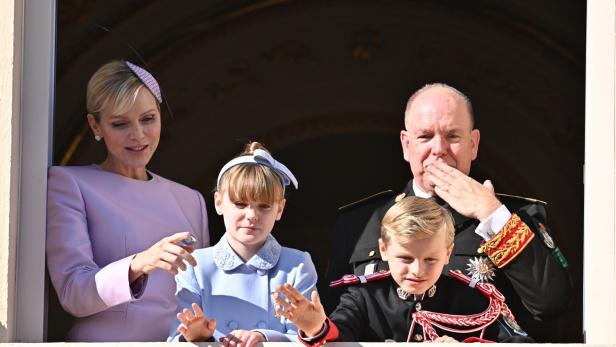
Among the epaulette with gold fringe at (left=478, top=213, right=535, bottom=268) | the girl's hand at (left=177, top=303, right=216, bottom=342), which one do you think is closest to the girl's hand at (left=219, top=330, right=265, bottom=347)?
the girl's hand at (left=177, top=303, right=216, bottom=342)

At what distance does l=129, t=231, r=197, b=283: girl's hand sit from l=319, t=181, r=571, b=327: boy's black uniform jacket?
0.67 meters

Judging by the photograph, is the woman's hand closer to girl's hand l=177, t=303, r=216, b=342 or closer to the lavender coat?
girl's hand l=177, t=303, r=216, b=342

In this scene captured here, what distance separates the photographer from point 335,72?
8.34 m

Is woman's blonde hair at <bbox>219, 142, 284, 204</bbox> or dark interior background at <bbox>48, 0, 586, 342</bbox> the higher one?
dark interior background at <bbox>48, 0, 586, 342</bbox>

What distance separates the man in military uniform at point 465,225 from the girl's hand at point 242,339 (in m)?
0.51

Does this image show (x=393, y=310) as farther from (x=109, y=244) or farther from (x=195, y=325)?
(x=109, y=244)

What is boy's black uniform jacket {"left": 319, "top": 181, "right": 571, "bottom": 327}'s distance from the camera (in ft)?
17.3

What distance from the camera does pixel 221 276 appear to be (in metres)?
5.16

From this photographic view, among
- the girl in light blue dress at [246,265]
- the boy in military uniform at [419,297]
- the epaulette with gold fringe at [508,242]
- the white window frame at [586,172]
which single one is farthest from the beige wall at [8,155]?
the epaulette with gold fringe at [508,242]

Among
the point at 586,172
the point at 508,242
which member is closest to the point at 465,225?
the point at 508,242

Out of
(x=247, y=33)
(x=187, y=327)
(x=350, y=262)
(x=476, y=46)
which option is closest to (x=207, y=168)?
(x=247, y=33)

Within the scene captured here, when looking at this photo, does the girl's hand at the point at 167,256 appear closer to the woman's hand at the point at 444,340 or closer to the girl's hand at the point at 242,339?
the girl's hand at the point at 242,339

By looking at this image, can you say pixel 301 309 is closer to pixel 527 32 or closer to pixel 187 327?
pixel 187 327

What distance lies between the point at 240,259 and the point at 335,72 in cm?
328
